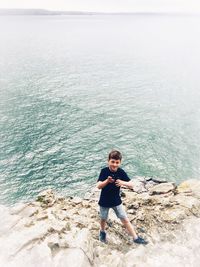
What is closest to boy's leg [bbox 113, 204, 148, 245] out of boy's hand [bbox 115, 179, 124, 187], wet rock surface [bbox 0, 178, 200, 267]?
wet rock surface [bbox 0, 178, 200, 267]

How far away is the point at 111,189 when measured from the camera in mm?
13625

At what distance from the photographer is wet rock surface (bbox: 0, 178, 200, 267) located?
12414mm

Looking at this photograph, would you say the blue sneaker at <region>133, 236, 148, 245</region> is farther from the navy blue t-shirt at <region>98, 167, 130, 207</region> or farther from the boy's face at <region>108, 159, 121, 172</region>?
the boy's face at <region>108, 159, 121, 172</region>

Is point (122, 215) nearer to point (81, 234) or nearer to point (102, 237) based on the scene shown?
point (102, 237)

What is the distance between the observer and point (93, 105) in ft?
265

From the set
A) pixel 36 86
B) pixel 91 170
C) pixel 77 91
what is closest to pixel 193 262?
pixel 91 170

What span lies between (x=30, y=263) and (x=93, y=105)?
2761 inches

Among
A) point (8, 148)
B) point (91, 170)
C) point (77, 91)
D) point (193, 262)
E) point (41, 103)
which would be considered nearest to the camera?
point (193, 262)

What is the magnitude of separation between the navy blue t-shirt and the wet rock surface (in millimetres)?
2108

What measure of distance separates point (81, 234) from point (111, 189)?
2.90m

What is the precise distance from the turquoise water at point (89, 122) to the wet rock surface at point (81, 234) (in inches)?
1098

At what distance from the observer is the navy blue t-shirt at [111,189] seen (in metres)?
13.3

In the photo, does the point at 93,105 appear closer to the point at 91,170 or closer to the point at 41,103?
the point at 41,103

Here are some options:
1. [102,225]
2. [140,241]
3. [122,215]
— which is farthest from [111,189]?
[140,241]
